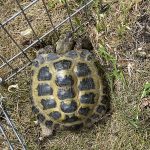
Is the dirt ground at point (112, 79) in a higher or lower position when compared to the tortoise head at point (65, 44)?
lower

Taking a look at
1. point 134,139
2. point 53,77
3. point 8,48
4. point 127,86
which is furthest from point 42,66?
point 134,139

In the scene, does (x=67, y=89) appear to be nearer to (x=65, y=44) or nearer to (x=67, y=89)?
(x=67, y=89)

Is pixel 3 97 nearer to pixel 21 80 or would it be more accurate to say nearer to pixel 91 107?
pixel 21 80

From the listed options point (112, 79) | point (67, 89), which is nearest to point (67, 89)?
point (67, 89)

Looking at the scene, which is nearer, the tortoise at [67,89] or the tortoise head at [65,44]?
the tortoise at [67,89]

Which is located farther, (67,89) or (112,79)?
(112,79)
